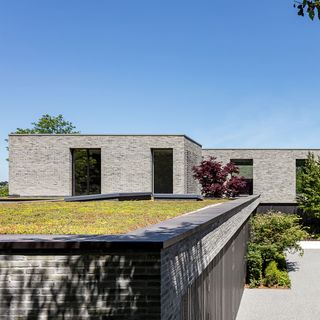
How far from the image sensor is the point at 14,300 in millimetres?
4078

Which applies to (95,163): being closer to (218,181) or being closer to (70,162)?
(70,162)

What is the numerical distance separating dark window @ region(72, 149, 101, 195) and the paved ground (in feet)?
48.5

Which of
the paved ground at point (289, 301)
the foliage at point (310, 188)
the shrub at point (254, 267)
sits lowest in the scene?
the paved ground at point (289, 301)

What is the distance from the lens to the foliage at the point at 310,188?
116ft

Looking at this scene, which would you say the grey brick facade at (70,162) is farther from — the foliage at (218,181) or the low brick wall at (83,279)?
the low brick wall at (83,279)

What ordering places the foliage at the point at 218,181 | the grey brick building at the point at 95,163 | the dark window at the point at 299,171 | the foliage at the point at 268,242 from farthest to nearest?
the dark window at the point at 299,171, the grey brick building at the point at 95,163, the foliage at the point at 218,181, the foliage at the point at 268,242

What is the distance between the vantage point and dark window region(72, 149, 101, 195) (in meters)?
30.6

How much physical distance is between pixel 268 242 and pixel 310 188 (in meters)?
16.1

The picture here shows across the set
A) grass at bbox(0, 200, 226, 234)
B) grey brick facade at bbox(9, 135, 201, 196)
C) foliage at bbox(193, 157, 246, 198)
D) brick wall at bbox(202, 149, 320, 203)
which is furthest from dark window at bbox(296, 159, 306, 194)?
grass at bbox(0, 200, 226, 234)

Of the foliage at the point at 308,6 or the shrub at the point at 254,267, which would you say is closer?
the foliage at the point at 308,6

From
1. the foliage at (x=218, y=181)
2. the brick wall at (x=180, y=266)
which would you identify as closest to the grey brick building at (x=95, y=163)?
the foliage at (x=218, y=181)

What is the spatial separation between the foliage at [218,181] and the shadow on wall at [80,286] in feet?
69.8

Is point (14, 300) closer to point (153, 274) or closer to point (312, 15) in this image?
point (153, 274)

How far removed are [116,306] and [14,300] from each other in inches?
38.6
